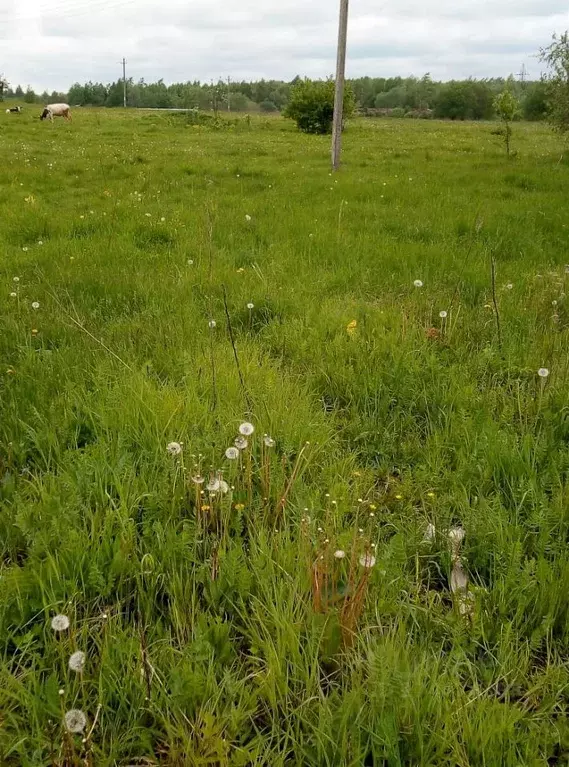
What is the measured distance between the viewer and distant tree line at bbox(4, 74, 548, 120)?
8212cm

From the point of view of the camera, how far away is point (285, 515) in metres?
2.57

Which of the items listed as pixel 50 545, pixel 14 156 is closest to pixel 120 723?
pixel 50 545

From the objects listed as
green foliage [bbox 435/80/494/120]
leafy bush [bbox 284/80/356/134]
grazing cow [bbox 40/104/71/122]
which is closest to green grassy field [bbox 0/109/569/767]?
grazing cow [bbox 40/104/71/122]

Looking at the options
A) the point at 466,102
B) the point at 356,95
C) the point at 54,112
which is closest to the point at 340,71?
the point at 54,112

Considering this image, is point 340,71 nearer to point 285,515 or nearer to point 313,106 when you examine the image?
point 285,515

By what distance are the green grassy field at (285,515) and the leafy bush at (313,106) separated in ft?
99.4

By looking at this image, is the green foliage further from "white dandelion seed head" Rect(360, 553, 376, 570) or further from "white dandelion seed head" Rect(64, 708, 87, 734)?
"white dandelion seed head" Rect(64, 708, 87, 734)

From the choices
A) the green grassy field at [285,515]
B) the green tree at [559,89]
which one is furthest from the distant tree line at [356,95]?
the green grassy field at [285,515]

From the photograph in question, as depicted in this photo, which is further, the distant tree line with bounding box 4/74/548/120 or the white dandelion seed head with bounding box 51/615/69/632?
the distant tree line with bounding box 4/74/548/120

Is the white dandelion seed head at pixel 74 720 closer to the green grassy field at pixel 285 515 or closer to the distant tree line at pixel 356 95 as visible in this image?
the green grassy field at pixel 285 515

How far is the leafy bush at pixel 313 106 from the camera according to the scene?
33031 mm

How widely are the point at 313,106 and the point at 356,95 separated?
1583 inches

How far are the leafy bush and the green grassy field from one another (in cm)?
3030

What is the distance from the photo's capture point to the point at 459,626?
6.65 feet
